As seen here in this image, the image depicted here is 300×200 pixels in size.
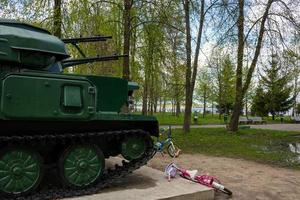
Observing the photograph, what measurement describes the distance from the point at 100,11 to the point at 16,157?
9936 mm

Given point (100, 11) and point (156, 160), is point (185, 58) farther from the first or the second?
point (156, 160)

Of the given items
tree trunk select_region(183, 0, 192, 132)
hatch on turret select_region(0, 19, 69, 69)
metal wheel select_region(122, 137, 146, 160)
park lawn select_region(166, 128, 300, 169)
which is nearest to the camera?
hatch on turret select_region(0, 19, 69, 69)

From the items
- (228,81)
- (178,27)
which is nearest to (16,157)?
(178,27)

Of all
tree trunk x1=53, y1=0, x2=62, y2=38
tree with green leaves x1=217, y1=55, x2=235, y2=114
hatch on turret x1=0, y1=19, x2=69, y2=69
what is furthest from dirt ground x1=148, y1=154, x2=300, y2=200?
tree with green leaves x1=217, y1=55, x2=235, y2=114

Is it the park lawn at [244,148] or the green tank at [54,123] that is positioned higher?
the green tank at [54,123]

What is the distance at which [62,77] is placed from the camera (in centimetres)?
669

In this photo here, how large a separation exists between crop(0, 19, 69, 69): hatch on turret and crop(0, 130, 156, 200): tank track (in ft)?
3.84

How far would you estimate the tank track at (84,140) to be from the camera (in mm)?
6543

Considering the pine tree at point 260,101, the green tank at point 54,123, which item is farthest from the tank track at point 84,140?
the pine tree at point 260,101

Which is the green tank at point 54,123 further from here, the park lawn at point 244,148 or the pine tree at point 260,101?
the pine tree at point 260,101

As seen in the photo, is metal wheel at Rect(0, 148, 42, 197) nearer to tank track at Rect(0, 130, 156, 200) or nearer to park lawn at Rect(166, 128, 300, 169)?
tank track at Rect(0, 130, 156, 200)

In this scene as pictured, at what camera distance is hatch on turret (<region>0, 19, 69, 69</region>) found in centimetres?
653

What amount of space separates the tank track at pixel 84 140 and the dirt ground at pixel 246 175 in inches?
64.0

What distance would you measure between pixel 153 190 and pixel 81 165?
4.17 feet
